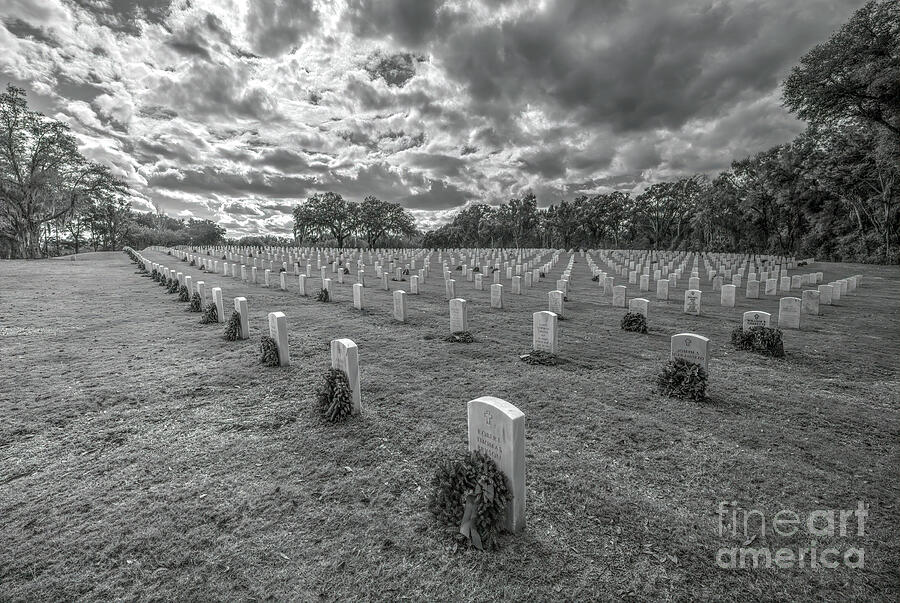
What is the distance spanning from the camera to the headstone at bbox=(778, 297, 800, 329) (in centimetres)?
1021

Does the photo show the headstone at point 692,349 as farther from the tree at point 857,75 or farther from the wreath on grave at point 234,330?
the tree at point 857,75

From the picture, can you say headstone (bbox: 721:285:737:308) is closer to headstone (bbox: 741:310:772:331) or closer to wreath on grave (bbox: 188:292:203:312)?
headstone (bbox: 741:310:772:331)

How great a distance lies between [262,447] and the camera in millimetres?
4465

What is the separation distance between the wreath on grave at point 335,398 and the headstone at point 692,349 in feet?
16.9

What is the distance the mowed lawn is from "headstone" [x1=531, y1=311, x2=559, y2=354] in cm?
47

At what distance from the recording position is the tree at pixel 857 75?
1525 cm

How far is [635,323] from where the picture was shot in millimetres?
10031

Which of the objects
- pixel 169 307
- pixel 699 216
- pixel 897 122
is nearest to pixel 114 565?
pixel 169 307

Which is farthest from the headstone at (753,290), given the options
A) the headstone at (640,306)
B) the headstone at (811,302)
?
the headstone at (640,306)

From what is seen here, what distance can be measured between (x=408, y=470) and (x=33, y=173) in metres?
48.3

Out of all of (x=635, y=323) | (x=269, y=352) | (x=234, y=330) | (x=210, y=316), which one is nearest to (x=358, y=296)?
(x=210, y=316)

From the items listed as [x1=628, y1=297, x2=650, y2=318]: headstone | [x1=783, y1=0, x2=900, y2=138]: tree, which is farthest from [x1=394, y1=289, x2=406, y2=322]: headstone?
[x1=783, y1=0, x2=900, y2=138]: tree

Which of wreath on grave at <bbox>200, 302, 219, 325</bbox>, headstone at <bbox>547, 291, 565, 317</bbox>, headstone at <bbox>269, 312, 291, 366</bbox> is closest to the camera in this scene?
headstone at <bbox>269, 312, 291, 366</bbox>

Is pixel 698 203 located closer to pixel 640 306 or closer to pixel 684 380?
pixel 640 306
